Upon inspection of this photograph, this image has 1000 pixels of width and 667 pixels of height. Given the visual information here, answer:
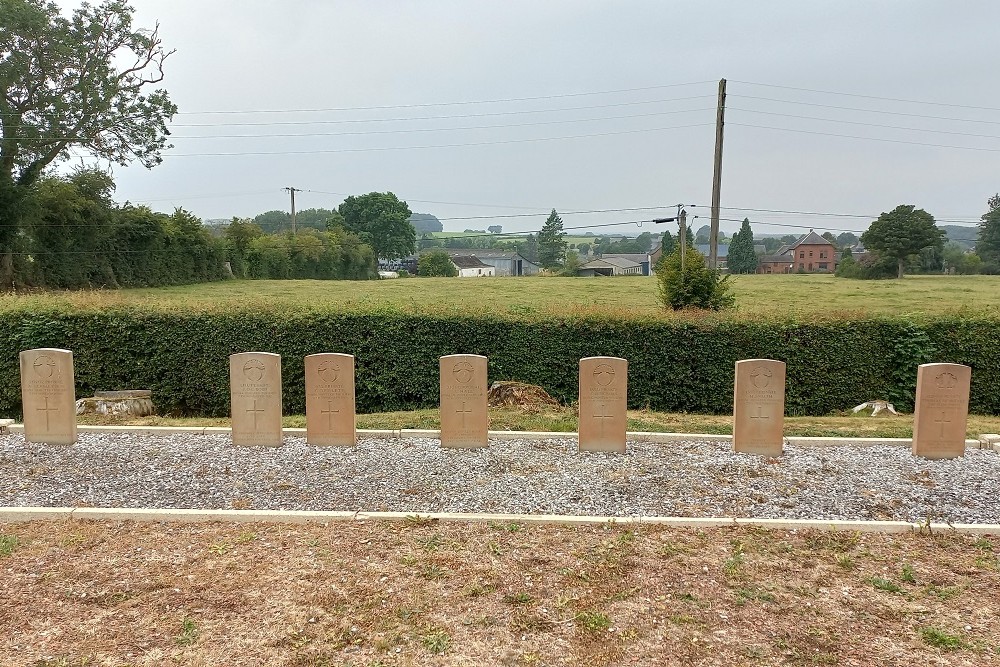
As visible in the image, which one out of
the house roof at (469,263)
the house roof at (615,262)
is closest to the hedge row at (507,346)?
the house roof at (615,262)

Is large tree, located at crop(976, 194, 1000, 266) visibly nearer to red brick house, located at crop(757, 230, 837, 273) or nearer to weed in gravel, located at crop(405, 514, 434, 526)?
red brick house, located at crop(757, 230, 837, 273)

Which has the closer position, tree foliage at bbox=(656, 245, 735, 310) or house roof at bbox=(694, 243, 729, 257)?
tree foliage at bbox=(656, 245, 735, 310)

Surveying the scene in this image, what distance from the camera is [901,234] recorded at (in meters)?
29.8

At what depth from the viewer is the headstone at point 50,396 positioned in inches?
289

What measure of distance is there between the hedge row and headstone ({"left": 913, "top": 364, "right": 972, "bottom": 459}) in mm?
3437

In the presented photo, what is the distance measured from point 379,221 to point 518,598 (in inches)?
2679

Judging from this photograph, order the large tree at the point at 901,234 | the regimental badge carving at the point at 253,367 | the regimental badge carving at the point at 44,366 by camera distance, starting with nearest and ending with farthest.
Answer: the regimental badge carving at the point at 253,367 → the regimental badge carving at the point at 44,366 → the large tree at the point at 901,234

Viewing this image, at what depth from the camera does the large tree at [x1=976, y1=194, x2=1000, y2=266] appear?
39.1 meters

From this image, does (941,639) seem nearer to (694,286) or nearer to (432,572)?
(432,572)

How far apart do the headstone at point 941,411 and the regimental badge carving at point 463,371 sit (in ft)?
16.9

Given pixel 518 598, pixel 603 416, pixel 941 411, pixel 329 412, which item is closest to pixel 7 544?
pixel 329 412

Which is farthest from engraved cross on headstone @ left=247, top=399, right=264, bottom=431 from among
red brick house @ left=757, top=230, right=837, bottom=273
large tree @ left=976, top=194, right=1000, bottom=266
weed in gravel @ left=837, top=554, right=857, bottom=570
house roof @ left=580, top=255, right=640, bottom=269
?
house roof @ left=580, top=255, right=640, bottom=269

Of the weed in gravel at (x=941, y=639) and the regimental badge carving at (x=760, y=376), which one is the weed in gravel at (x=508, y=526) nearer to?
the weed in gravel at (x=941, y=639)

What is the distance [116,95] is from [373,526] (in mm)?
28650
